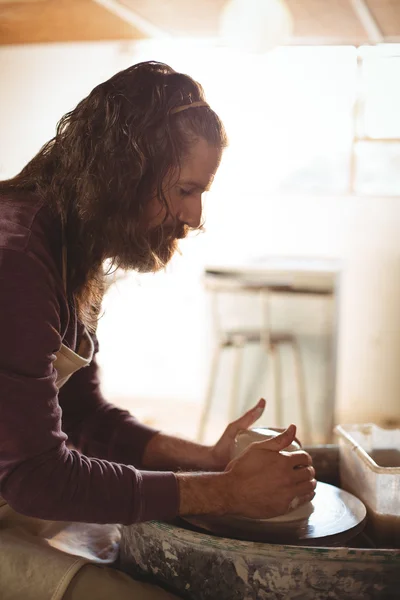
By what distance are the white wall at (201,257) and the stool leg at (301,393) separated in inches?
21.3

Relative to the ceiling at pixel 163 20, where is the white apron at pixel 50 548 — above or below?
below

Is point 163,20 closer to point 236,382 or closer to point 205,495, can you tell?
point 236,382

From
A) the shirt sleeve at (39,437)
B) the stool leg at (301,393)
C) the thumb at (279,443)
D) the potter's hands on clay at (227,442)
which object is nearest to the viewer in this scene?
the shirt sleeve at (39,437)

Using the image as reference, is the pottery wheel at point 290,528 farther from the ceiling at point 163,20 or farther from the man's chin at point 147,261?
the ceiling at point 163,20

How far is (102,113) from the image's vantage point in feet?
3.54

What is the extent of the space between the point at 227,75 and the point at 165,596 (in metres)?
3.01

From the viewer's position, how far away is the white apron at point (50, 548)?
0.98m

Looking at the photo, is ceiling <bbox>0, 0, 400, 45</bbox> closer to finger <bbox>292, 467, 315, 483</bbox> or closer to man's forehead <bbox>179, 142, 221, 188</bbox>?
man's forehead <bbox>179, 142, 221, 188</bbox>

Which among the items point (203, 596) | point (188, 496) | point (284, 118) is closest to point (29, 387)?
point (188, 496)

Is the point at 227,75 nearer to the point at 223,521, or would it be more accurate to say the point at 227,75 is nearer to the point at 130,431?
the point at 130,431

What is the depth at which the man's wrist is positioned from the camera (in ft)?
3.30

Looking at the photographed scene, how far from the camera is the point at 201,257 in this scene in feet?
12.1

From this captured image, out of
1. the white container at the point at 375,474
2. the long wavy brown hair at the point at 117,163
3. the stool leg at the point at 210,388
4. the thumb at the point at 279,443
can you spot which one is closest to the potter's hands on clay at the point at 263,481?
the thumb at the point at 279,443

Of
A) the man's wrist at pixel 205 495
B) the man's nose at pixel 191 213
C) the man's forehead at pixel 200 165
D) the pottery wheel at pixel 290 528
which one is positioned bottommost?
the pottery wheel at pixel 290 528
